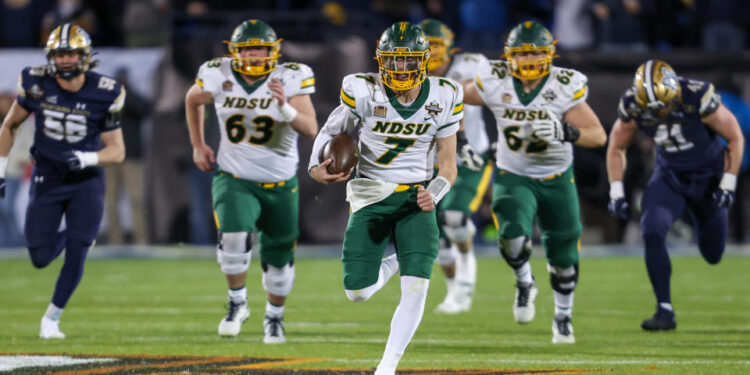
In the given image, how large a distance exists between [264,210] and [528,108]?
154 cm

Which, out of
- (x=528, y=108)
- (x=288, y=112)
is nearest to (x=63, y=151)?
(x=288, y=112)

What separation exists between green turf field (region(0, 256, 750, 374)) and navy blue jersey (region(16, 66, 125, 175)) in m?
1.06

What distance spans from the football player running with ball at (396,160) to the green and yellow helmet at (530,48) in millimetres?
1166

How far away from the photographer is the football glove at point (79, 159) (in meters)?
7.18

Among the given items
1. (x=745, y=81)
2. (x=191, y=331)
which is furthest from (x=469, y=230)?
(x=745, y=81)

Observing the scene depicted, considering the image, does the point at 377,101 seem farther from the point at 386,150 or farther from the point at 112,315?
the point at 112,315

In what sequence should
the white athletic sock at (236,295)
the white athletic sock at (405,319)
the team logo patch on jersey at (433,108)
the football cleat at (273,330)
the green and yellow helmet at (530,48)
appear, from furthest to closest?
the white athletic sock at (236,295) → the football cleat at (273,330) → the green and yellow helmet at (530,48) → the team logo patch on jersey at (433,108) → the white athletic sock at (405,319)

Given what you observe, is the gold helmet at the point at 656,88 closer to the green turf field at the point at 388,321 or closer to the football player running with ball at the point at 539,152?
the football player running with ball at the point at 539,152

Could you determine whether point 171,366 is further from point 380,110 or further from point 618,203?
point 618,203

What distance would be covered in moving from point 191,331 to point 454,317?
1770 mm

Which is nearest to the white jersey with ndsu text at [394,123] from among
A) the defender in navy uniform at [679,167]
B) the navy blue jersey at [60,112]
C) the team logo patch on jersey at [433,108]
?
the team logo patch on jersey at [433,108]

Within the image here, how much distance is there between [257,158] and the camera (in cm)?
716

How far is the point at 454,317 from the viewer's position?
8.44 m

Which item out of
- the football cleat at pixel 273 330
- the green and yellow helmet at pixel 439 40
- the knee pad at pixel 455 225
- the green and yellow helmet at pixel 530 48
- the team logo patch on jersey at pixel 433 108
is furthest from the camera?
the knee pad at pixel 455 225
